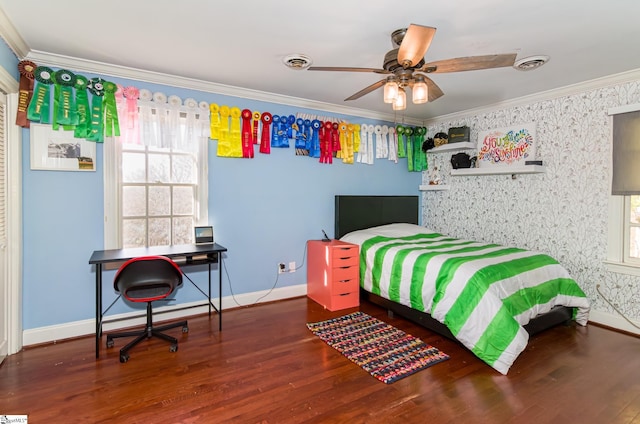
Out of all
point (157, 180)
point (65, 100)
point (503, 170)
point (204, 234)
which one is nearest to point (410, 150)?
point (503, 170)

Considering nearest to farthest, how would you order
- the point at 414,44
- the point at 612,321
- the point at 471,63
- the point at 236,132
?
the point at 414,44 < the point at 471,63 < the point at 612,321 < the point at 236,132

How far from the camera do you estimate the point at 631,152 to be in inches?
120

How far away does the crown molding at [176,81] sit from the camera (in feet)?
9.21

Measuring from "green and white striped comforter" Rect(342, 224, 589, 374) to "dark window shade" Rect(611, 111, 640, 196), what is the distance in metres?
0.93

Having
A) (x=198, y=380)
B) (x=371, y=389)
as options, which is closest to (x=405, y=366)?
(x=371, y=389)

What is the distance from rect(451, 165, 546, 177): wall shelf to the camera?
12.1 feet

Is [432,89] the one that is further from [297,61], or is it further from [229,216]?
[229,216]

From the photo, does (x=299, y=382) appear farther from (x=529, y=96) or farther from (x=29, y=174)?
(x=529, y=96)

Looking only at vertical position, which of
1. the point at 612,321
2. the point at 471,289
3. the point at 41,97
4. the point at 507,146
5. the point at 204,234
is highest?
the point at 41,97

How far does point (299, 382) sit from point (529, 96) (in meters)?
3.83

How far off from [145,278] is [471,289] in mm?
2538

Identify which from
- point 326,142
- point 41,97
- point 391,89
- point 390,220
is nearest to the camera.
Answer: point 391,89

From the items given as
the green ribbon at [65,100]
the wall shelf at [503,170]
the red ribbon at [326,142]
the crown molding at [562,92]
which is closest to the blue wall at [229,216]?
the red ribbon at [326,142]

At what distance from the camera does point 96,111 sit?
296 cm
